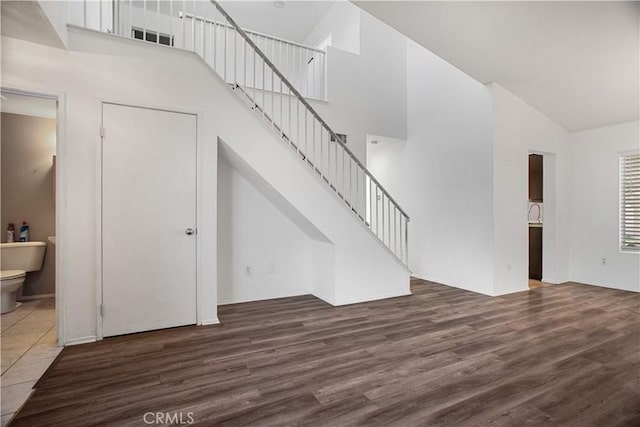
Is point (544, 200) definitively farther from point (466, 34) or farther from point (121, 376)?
point (121, 376)

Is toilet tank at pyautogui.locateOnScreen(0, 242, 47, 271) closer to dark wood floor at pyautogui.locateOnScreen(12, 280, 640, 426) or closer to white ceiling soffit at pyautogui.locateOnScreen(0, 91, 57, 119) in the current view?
white ceiling soffit at pyautogui.locateOnScreen(0, 91, 57, 119)

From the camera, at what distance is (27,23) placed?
88.6 inches

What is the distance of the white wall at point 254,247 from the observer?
389cm

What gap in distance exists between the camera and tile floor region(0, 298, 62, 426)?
6.30 ft

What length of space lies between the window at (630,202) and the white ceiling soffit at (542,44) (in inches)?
26.7

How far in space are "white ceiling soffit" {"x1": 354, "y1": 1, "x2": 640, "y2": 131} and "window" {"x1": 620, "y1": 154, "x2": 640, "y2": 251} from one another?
679mm

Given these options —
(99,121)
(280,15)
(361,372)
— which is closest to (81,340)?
(99,121)

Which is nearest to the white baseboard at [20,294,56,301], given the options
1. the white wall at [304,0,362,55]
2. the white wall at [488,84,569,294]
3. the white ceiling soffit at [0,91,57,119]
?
the white ceiling soffit at [0,91,57,119]

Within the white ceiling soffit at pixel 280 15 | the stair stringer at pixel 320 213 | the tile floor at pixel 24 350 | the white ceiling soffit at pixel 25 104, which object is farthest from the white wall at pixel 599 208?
the white ceiling soffit at pixel 25 104

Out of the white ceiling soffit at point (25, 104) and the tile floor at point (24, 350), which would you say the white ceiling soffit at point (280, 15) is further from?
A: the tile floor at point (24, 350)

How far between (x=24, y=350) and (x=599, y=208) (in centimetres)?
738

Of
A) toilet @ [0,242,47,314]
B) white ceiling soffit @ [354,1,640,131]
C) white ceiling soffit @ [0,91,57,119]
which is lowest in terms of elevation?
toilet @ [0,242,47,314]

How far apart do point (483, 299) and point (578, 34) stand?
10.5 ft

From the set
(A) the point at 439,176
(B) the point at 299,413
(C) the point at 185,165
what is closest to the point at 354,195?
(A) the point at 439,176
